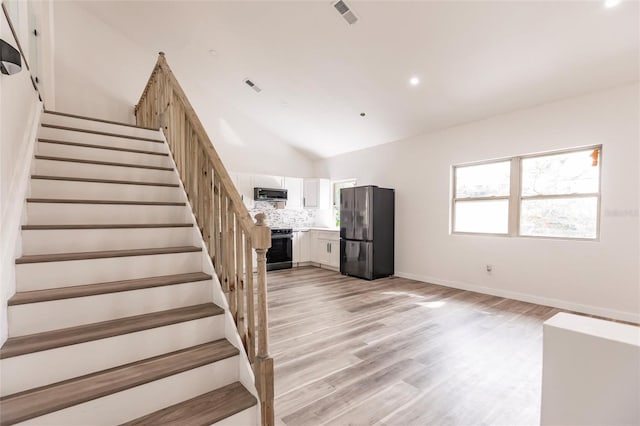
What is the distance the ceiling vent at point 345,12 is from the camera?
10.5 ft

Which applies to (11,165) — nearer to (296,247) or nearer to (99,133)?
(99,133)

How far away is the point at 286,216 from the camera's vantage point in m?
6.80

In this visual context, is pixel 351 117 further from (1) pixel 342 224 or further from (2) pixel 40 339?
(2) pixel 40 339

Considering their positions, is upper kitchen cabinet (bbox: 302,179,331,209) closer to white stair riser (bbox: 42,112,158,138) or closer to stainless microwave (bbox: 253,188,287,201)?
stainless microwave (bbox: 253,188,287,201)

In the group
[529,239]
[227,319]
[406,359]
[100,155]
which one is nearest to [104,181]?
[100,155]

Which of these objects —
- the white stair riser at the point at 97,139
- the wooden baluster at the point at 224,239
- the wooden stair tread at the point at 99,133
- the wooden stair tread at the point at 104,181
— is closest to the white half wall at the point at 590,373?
the wooden baluster at the point at 224,239

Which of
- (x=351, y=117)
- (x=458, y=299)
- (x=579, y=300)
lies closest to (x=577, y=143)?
(x=579, y=300)

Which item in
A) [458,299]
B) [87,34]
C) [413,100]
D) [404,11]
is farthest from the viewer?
[87,34]

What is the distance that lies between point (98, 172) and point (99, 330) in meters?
1.65

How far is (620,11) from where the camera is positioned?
8.43 feet

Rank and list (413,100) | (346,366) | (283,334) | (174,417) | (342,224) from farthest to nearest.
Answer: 1. (342,224)
2. (413,100)
3. (283,334)
4. (346,366)
5. (174,417)

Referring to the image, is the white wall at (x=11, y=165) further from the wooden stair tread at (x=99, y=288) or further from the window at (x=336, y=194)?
the window at (x=336, y=194)

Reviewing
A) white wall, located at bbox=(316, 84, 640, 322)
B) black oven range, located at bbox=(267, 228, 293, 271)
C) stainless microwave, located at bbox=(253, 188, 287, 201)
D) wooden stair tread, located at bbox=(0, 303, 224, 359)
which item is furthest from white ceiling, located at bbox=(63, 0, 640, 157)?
wooden stair tread, located at bbox=(0, 303, 224, 359)

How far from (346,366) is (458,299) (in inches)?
98.6
